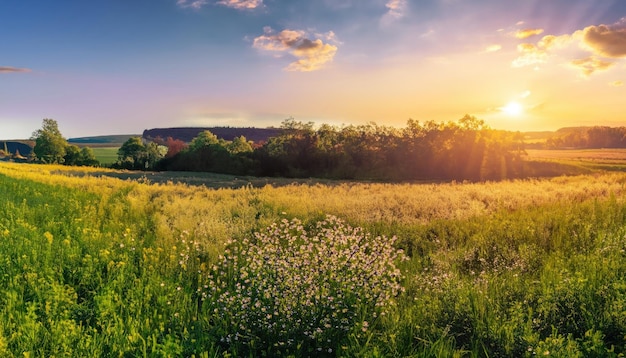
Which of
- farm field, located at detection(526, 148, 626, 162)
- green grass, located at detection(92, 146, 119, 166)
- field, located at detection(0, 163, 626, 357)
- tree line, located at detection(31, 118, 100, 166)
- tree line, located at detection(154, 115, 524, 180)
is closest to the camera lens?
field, located at detection(0, 163, 626, 357)

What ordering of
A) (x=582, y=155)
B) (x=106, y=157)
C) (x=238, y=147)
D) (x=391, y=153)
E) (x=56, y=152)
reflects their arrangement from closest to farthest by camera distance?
(x=391, y=153)
(x=238, y=147)
(x=582, y=155)
(x=56, y=152)
(x=106, y=157)

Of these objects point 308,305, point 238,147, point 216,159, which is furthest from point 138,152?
point 308,305

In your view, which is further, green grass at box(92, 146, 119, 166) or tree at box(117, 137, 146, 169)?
green grass at box(92, 146, 119, 166)

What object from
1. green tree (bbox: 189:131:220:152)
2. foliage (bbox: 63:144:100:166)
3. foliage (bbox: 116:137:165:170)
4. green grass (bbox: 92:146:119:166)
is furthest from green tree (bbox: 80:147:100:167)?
green tree (bbox: 189:131:220:152)

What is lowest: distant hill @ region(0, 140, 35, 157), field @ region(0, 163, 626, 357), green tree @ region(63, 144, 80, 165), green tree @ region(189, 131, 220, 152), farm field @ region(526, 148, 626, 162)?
field @ region(0, 163, 626, 357)

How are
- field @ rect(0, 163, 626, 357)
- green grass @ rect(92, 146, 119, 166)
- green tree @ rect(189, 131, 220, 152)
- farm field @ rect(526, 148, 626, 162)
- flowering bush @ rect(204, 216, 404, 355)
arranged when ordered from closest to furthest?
field @ rect(0, 163, 626, 357) < flowering bush @ rect(204, 216, 404, 355) < farm field @ rect(526, 148, 626, 162) < green tree @ rect(189, 131, 220, 152) < green grass @ rect(92, 146, 119, 166)

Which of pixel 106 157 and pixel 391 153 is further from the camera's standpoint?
pixel 106 157

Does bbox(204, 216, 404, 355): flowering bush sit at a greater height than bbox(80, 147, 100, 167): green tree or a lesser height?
lesser

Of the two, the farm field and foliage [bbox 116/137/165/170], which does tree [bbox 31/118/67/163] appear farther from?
the farm field

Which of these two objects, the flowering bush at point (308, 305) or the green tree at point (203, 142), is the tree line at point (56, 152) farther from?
the flowering bush at point (308, 305)

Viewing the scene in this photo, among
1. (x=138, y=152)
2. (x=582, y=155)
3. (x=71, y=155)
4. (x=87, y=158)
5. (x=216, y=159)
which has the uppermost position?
(x=138, y=152)

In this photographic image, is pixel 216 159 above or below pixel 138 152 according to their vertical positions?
below

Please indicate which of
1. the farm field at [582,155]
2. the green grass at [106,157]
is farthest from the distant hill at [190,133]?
the farm field at [582,155]

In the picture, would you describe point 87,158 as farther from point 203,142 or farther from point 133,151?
Answer: point 203,142
